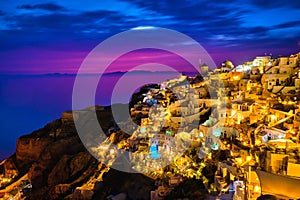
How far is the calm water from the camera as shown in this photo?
1879 inches

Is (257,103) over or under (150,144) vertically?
over

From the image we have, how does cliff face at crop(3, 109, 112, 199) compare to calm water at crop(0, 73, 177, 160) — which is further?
calm water at crop(0, 73, 177, 160)

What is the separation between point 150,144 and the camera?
17.2m

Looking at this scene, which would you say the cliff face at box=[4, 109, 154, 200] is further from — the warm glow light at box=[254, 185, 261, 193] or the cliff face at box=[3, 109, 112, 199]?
the warm glow light at box=[254, 185, 261, 193]

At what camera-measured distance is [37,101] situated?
294ft

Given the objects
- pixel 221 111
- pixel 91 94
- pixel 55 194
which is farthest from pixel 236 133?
pixel 91 94

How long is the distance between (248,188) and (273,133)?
15.1 ft

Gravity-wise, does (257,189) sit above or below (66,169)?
above

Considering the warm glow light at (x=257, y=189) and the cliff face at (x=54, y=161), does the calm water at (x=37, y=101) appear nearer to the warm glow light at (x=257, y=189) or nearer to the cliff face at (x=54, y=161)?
the cliff face at (x=54, y=161)

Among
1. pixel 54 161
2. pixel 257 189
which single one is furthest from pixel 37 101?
pixel 257 189

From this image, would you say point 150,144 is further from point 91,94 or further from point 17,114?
point 17,114

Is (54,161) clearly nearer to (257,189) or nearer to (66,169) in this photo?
(66,169)

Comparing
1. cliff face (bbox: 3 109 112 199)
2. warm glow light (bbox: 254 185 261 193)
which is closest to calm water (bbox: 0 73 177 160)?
cliff face (bbox: 3 109 112 199)

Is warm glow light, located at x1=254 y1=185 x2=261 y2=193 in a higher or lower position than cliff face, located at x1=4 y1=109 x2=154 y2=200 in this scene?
higher
